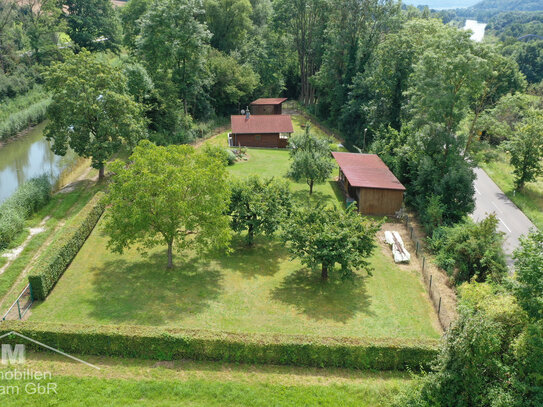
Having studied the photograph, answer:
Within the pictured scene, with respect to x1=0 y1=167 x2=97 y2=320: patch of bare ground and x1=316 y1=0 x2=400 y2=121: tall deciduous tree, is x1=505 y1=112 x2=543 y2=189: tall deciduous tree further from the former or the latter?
x1=0 y1=167 x2=97 y2=320: patch of bare ground

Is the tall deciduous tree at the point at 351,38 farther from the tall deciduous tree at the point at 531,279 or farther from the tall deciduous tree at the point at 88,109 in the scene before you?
the tall deciduous tree at the point at 531,279

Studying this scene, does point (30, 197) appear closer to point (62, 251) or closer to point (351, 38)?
point (62, 251)

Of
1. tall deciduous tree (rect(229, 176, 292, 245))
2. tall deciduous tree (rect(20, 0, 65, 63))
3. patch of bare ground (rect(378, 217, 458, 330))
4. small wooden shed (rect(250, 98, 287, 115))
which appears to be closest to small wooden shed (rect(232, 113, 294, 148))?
small wooden shed (rect(250, 98, 287, 115))

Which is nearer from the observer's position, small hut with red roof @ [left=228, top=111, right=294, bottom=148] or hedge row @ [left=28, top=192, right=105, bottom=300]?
hedge row @ [left=28, top=192, right=105, bottom=300]

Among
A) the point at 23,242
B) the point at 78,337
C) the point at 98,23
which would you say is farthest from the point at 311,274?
the point at 98,23

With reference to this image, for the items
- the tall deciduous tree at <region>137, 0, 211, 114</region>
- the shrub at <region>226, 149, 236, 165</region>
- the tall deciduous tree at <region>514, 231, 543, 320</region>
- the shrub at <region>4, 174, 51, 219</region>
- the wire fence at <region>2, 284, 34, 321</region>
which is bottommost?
the wire fence at <region>2, 284, 34, 321</region>

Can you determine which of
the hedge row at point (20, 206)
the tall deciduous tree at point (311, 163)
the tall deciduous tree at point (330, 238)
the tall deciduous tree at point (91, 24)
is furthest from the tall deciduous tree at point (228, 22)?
the tall deciduous tree at point (330, 238)

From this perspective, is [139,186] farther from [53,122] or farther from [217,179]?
[53,122]
